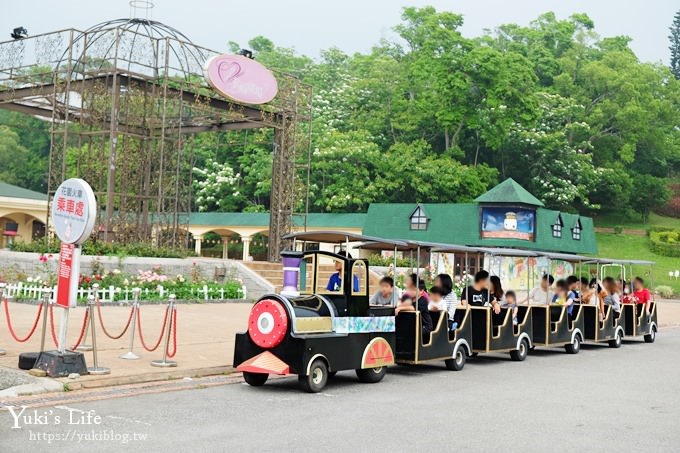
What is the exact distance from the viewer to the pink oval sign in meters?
26.9

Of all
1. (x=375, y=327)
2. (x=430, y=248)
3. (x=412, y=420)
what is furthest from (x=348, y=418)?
(x=430, y=248)

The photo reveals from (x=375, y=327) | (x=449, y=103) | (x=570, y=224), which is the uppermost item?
(x=449, y=103)

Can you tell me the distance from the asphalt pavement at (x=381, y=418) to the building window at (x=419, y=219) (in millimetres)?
34338

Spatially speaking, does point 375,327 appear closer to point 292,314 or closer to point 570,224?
point 292,314

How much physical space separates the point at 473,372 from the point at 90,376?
6.37 meters

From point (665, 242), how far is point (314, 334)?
61.9 metres

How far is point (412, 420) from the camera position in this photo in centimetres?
877

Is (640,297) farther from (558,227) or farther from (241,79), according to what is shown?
(558,227)

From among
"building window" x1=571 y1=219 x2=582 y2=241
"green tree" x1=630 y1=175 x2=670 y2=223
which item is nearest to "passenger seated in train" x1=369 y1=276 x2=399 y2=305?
"building window" x1=571 y1=219 x2=582 y2=241

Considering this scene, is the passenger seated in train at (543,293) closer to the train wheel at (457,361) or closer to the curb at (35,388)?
the train wheel at (457,361)

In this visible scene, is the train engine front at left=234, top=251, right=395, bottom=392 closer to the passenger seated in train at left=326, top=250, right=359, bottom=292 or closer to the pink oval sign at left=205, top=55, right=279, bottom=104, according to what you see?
the passenger seated in train at left=326, top=250, right=359, bottom=292

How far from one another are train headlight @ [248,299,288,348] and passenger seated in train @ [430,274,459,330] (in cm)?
369

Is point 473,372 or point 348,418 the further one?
point 473,372

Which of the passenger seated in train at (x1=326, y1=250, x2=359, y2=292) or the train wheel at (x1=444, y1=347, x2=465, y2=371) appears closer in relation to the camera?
the passenger seated in train at (x1=326, y1=250, x2=359, y2=292)
